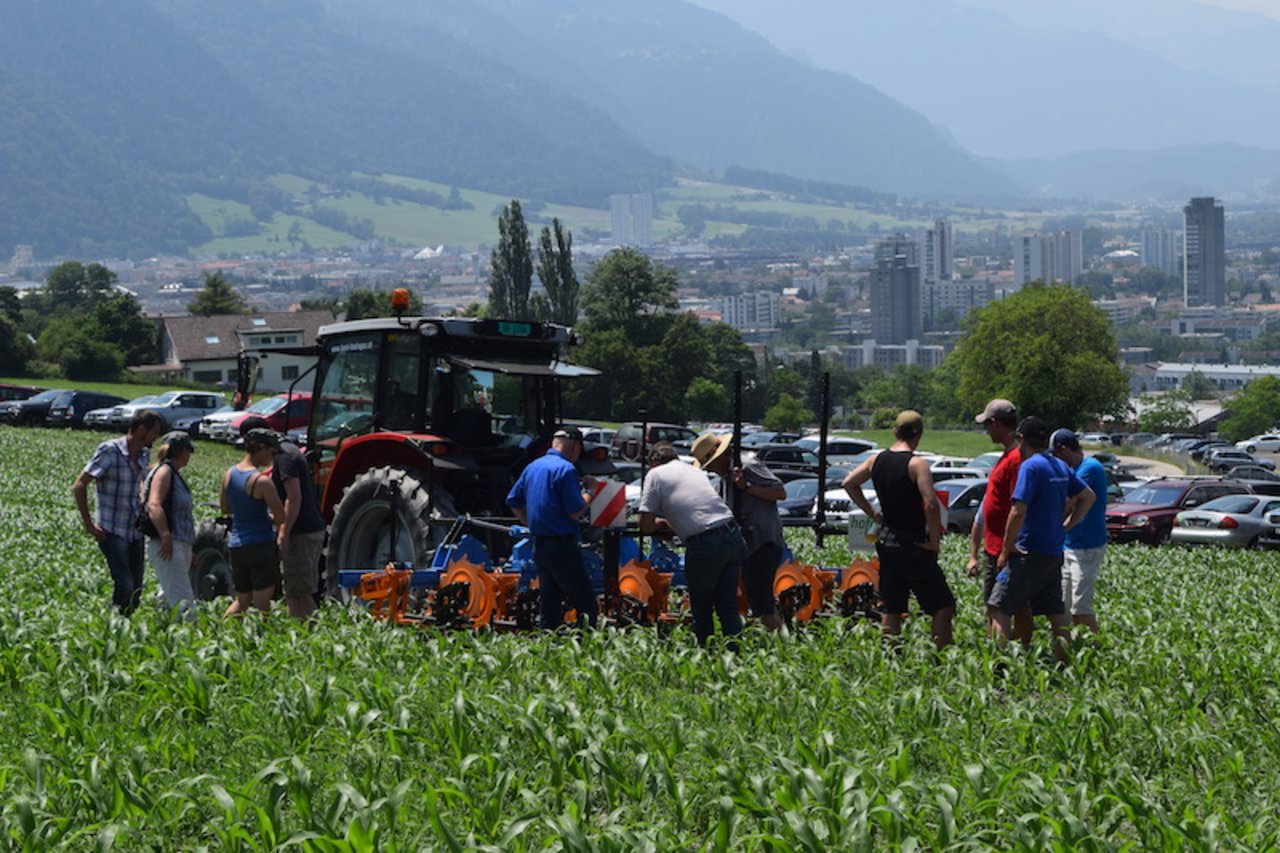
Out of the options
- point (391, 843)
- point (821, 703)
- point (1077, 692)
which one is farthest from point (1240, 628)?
point (391, 843)

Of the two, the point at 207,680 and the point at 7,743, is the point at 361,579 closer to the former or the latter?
the point at 207,680

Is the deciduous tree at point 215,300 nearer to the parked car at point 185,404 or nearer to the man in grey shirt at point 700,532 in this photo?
the parked car at point 185,404

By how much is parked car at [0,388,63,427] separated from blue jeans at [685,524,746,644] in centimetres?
4541

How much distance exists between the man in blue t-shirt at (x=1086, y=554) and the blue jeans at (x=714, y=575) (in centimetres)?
260

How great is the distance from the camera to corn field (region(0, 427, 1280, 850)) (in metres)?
6.87

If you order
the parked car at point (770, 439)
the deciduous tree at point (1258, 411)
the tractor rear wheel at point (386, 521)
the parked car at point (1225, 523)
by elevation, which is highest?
the tractor rear wheel at point (386, 521)

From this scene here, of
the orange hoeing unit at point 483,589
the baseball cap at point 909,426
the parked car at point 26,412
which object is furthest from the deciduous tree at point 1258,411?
the orange hoeing unit at point 483,589

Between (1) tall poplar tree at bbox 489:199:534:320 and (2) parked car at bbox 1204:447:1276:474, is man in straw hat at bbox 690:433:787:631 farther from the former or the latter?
(1) tall poplar tree at bbox 489:199:534:320

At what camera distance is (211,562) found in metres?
15.1

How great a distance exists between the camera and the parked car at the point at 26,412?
53.1m

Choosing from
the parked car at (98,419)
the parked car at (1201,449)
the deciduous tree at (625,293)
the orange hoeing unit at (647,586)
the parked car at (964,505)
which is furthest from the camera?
the deciduous tree at (625,293)

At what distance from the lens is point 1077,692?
1036 cm

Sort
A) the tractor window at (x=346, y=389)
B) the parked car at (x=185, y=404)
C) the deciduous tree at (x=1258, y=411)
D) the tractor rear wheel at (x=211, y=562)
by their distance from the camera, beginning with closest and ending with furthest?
the tractor window at (x=346, y=389), the tractor rear wheel at (x=211, y=562), the parked car at (x=185, y=404), the deciduous tree at (x=1258, y=411)

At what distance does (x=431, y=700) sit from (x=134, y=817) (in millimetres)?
2236
